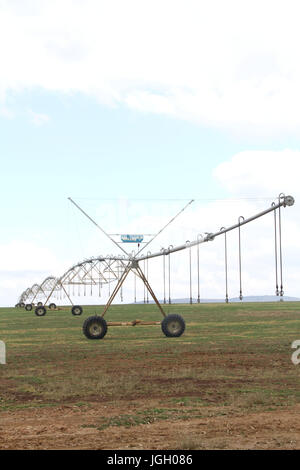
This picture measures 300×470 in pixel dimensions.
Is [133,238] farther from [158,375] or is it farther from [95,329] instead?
[158,375]

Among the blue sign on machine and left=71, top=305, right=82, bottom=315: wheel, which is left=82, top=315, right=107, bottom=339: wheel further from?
left=71, top=305, right=82, bottom=315: wheel

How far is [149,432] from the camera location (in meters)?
9.19

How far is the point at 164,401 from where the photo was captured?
38.9ft

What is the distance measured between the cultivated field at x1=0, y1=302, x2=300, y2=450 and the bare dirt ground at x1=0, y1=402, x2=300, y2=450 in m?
0.02

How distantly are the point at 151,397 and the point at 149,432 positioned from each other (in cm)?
315

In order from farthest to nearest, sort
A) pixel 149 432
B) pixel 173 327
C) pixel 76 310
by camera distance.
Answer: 1. pixel 76 310
2. pixel 173 327
3. pixel 149 432

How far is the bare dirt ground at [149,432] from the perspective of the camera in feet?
27.7

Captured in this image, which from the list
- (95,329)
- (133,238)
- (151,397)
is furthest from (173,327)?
(151,397)

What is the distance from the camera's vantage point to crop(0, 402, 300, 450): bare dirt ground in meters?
8.44

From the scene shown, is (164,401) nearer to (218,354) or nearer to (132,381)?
(132,381)

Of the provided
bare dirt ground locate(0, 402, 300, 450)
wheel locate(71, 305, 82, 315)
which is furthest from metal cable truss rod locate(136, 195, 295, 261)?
wheel locate(71, 305, 82, 315)

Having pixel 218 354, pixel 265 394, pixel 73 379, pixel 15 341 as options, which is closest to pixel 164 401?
pixel 265 394

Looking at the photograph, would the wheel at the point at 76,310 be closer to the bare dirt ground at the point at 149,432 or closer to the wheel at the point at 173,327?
the wheel at the point at 173,327
